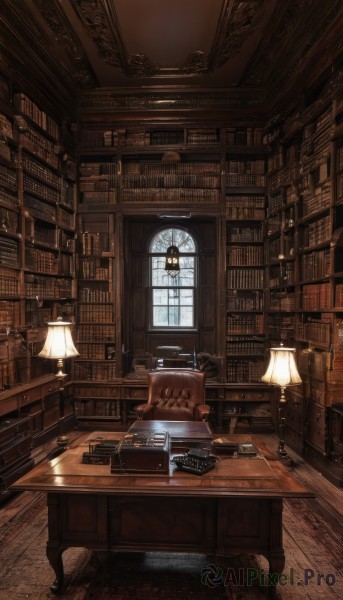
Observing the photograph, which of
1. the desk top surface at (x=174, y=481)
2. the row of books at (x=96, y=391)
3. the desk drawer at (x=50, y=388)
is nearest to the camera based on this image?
the desk top surface at (x=174, y=481)

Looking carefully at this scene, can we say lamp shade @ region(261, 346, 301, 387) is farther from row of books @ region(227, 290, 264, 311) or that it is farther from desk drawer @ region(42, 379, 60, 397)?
desk drawer @ region(42, 379, 60, 397)

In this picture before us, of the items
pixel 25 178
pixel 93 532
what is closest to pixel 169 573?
pixel 93 532

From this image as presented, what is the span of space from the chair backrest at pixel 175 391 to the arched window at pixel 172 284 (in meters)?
1.91

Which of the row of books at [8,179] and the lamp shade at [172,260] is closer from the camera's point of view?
the row of books at [8,179]

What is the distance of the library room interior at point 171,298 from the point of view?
202 cm

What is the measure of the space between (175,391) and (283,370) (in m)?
1.26

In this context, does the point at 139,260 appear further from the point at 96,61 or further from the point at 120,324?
the point at 96,61

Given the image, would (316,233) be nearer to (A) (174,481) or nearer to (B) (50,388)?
(A) (174,481)

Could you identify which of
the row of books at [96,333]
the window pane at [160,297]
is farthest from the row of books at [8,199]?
the window pane at [160,297]

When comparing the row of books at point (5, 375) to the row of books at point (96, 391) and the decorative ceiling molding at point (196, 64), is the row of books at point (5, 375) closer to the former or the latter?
the row of books at point (96, 391)

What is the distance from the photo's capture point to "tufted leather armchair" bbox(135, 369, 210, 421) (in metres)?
3.79

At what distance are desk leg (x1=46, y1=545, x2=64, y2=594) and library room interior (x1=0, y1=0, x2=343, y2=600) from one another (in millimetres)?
15

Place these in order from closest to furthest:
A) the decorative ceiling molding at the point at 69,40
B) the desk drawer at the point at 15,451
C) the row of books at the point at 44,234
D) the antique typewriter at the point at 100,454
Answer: the antique typewriter at the point at 100,454 → the desk drawer at the point at 15,451 → the decorative ceiling molding at the point at 69,40 → the row of books at the point at 44,234

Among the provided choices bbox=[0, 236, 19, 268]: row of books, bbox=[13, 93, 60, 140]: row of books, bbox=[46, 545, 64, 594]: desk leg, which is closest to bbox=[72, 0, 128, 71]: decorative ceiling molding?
bbox=[13, 93, 60, 140]: row of books
